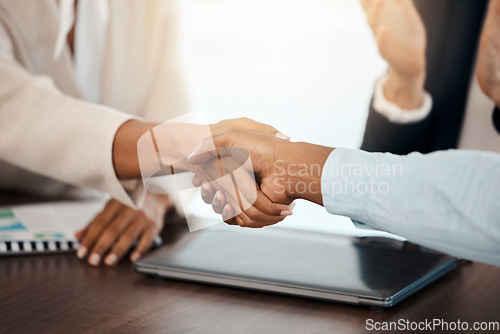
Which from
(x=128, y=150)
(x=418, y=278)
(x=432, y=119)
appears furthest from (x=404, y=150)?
(x=128, y=150)

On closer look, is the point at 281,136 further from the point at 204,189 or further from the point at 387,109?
the point at 387,109

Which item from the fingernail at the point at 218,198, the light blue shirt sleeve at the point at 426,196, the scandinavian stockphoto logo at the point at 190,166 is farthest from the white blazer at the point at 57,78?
the light blue shirt sleeve at the point at 426,196

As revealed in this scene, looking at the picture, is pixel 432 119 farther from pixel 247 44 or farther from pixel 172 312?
pixel 172 312

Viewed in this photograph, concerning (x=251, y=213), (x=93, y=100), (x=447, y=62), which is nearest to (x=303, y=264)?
(x=251, y=213)

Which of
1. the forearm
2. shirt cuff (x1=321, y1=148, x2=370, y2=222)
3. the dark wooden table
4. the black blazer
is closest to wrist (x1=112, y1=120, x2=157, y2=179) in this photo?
the forearm

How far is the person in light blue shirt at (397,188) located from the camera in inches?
13.8

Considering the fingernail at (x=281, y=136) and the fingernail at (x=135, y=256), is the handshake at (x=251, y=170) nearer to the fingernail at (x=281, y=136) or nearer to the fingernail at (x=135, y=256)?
the fingernail at (x=281, y=136)

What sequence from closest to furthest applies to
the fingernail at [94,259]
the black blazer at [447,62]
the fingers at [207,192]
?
the fingers at [207,192]
the fingernail at [94,259]
the black blazer at [447,62]

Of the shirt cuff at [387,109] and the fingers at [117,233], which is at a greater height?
the shirt cuff at [387,109]

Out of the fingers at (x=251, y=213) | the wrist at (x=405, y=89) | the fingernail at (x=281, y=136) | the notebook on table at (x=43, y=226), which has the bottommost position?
the notebook on table at (x=43, y=226)

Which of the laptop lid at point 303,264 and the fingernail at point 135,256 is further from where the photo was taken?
the fingernail at point 135,256

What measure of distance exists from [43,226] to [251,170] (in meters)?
0.32

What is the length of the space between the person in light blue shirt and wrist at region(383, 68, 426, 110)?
10.5 inches

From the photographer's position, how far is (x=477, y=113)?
0.70 m
